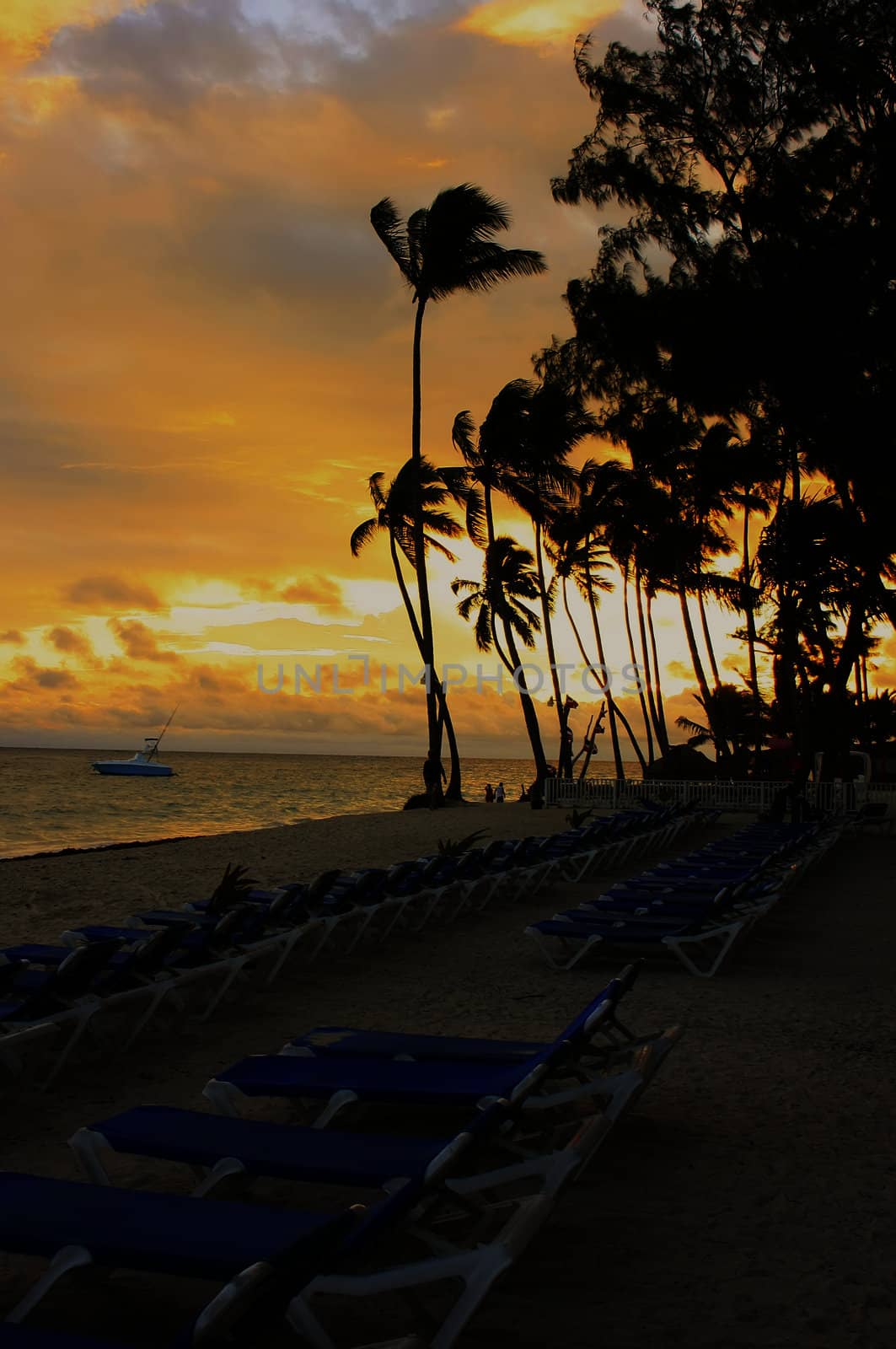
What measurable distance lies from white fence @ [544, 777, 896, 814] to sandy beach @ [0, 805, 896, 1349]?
1480 centimetres

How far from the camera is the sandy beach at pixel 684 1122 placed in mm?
3016

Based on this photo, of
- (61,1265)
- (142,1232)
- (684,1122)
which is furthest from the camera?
(684,1122)

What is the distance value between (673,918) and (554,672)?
30.3 m

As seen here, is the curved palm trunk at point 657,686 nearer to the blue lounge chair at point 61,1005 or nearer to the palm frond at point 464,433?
the palm frond at point 464,433

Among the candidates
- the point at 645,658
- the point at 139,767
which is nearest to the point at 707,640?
the point at 645,658

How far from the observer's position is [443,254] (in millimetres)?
27969

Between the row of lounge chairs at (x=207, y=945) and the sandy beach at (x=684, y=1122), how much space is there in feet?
0.81

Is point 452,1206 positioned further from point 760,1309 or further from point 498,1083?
point 760,1309

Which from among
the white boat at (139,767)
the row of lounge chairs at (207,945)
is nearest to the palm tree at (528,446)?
the row of lounge chairs at (207,945)

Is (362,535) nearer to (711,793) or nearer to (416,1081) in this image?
(711,793)

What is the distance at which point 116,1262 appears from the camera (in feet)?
8.43

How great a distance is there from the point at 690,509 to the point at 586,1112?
33.3 meters

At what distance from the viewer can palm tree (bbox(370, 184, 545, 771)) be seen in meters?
27.5

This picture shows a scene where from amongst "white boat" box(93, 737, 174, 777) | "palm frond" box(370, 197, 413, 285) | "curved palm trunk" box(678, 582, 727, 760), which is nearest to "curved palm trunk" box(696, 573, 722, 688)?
"curved palm trunk" box(678, 582, 727, 760)
